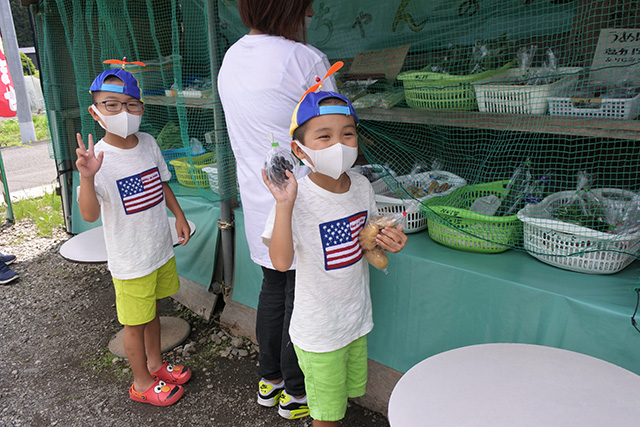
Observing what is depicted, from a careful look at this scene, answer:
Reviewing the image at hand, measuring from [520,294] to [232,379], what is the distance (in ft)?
5.48

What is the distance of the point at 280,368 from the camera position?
94.7 inches

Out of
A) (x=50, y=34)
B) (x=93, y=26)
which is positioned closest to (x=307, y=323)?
(x=93, y=26)

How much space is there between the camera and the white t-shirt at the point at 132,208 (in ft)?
7.09

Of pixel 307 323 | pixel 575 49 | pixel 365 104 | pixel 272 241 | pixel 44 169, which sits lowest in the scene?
pixel 44 169

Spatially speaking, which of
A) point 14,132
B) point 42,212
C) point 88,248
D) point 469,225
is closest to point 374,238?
point 469,225

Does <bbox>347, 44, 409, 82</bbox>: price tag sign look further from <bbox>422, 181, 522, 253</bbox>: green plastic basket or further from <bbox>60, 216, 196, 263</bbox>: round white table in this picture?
<bbox>60, 216, 196, 263</bbox>: round white table

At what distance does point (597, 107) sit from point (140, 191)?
1971mm

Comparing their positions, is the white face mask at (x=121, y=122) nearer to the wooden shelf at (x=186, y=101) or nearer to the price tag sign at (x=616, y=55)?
the wooden shelf at (x=186, y=101)

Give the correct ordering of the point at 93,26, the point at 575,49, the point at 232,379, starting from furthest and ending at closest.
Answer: the point at 93,26, the point at 232,379, the point at 575,49

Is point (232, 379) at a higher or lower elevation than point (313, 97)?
lower

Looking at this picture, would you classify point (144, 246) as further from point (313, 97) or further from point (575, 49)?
point (575, 49)

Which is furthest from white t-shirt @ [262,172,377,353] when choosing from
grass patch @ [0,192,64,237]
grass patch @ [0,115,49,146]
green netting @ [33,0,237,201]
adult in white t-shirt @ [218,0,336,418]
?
grass patch @ [0,115,49,146]

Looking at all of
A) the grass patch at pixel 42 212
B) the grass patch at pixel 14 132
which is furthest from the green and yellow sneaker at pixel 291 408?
the grass patch at pixel 14 132

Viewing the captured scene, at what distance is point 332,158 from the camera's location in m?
1.49
